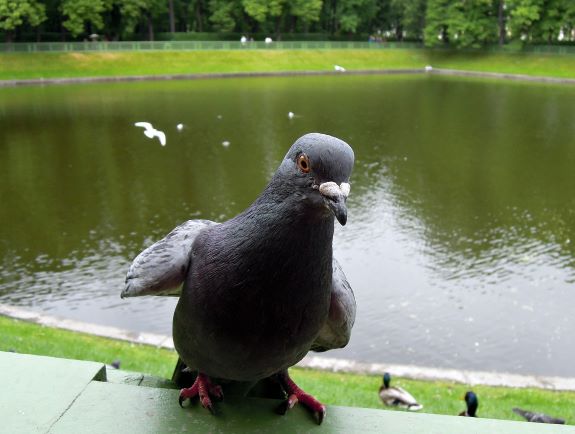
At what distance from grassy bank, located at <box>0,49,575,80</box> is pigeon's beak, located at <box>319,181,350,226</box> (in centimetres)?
3643

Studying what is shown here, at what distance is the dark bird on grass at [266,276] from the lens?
2.04 meters

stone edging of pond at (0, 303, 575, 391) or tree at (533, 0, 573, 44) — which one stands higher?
tree at (533, 0, 573, 44)

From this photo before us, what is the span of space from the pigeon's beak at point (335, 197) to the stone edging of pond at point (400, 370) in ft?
17.0

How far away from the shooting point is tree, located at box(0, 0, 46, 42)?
122 feet

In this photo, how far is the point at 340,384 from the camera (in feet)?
20.7

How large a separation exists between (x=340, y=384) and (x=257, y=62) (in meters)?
38.1

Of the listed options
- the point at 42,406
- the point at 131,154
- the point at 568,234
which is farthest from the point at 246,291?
the point at 131,154

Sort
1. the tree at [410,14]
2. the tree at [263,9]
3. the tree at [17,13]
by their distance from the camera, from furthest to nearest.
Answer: the tree at [410,14], the tree at [263,9], the tree at [17,13]

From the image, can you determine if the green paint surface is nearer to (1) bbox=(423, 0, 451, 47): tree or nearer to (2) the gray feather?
(2) the gray feather

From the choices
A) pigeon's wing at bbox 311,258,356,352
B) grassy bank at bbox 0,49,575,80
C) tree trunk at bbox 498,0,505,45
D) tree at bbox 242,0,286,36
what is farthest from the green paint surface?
tree trunk at bbox 498,0,505,45

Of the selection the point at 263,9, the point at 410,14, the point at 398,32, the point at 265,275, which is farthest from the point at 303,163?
the point at 398,32

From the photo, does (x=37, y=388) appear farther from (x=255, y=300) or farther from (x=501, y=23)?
(x=501, y=23)

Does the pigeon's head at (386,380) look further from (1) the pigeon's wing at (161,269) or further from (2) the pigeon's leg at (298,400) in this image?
(1) the pigeon's wing at (161,269)

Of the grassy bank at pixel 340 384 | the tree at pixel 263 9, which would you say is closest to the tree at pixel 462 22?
the tree at pixel 263 9
